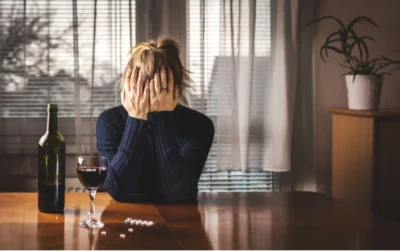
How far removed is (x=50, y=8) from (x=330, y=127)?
1812 millimetres

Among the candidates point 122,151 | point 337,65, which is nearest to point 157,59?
point 122,151

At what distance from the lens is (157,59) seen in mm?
2273

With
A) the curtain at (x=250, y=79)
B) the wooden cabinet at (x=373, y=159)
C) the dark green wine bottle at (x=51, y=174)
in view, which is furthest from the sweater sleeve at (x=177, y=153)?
the curtain at (x=250, y=79)

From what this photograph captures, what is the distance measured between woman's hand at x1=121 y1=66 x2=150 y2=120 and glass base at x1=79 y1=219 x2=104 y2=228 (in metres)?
0.70

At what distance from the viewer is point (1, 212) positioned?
1683mm

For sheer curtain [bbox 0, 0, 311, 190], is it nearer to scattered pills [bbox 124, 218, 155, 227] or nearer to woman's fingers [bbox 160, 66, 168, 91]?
woman's fingers [bbox 160, 66, 168, 91]

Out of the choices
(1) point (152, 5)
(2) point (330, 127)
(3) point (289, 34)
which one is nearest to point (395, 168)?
(2) point (330, 127)

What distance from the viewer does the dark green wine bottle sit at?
1653 mm

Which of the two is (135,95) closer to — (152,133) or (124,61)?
(152,133)

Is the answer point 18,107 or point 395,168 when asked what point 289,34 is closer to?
point 395,168

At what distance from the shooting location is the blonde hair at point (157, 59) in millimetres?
2238

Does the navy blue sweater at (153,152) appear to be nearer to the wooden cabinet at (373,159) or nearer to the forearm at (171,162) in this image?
the forearm at (171,162)

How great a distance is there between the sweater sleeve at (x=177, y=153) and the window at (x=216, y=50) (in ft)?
4.29

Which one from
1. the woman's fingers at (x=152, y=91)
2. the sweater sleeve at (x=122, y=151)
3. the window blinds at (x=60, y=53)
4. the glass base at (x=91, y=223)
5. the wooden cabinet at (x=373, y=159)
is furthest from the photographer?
the window blinds at (x=60, y=53)
